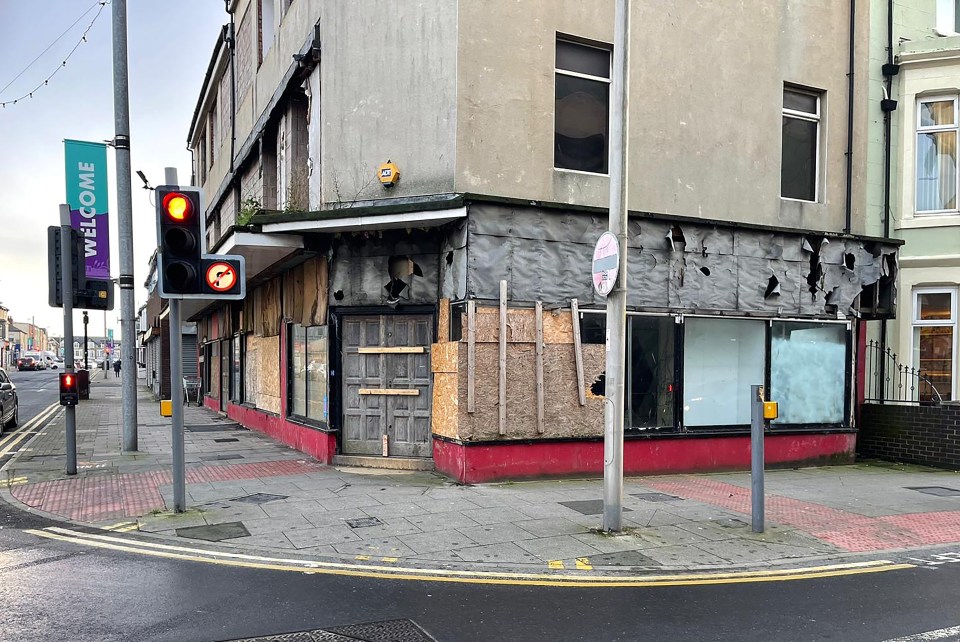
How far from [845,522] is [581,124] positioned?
699 centimetres

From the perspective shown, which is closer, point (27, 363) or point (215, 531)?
point (215, 531)

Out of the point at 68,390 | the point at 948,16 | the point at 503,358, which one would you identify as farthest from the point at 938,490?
the point at 68,390

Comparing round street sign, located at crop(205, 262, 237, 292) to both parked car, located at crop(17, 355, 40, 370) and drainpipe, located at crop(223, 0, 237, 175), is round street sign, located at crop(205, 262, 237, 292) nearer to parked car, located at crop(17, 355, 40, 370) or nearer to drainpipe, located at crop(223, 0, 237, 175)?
drainpipe, located at crop(223, 0, 237, 175)

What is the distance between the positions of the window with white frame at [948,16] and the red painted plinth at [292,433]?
15.0m

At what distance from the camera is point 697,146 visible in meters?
11.8

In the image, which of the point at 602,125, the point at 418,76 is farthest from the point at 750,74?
the point at 418,76

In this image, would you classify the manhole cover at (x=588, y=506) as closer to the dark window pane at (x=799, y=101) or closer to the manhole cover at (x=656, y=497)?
the manhole cover at (x=656, y=497)

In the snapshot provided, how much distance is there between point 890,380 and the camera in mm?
13820

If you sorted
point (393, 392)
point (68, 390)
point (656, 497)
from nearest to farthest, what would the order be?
point (656, 497) < point (68, 390) < point (393, 392)

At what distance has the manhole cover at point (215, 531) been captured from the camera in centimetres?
709

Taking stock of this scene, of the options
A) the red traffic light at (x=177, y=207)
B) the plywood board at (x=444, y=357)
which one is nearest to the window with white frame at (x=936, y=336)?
the plywood board at (x=444, y=357)

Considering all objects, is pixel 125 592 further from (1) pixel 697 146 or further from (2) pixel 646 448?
(1) pixel 697 146

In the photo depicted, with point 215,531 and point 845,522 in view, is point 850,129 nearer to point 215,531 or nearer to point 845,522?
point 845,522

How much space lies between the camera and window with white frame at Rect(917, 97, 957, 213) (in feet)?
44.9
